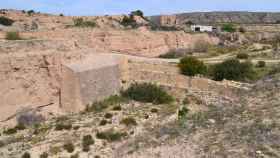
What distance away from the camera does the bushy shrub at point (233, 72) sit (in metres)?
17.9

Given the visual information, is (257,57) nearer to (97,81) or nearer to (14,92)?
(97,81)

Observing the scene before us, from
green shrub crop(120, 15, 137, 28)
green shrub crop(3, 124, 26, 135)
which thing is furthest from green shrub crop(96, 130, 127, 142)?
green shrub crop(120, 15, 137, 28)

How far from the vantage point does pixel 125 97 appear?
16.0 meters

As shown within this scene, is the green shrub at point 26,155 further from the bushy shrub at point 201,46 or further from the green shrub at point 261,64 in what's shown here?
the bushy shrub at point 201,46

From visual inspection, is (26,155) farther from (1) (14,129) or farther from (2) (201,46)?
(2) (201,46)

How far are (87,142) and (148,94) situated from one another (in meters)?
4.83

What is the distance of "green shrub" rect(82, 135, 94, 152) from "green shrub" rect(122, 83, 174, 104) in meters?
4.31

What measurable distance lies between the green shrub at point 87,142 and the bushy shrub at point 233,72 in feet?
26.4

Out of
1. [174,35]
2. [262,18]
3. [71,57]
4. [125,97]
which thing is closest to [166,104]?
[125,97]

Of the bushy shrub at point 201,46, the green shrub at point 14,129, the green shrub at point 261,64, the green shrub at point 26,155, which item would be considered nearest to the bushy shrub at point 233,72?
the green shrub at point 261,64

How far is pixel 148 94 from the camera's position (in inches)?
614

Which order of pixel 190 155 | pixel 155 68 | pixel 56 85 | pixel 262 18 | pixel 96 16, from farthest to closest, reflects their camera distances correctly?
1. pixel 262 18
2. pixel 96 16
3. pixel 155 68
4. pixel 56 85
5. pixel 190 155

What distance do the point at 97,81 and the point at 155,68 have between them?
11.4ft

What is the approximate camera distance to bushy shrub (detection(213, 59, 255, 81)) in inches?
703
